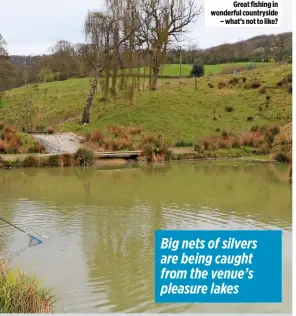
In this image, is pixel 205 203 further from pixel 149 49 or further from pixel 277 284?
pixel 149 49

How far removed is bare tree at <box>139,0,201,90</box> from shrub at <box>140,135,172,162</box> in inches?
299

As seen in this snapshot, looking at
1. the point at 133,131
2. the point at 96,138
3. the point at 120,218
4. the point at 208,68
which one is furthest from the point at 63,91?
the point at 120,218

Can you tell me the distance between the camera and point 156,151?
2111 centimetres

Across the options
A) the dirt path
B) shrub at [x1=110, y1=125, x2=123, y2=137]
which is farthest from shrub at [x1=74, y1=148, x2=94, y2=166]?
shrub at [x1=110, y1=125, x2=123, y2=137]

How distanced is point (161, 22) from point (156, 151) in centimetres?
1046

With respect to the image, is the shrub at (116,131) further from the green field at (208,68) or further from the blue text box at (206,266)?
the blue text box at (206,266)

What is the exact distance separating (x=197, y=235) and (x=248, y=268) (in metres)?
0.52

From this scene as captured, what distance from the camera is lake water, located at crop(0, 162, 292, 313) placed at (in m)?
6.03

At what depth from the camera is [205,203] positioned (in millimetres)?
11789

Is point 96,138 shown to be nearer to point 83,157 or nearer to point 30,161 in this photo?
point 83,157

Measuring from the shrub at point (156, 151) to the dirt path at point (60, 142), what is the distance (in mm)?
2838

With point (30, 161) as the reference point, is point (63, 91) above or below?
above

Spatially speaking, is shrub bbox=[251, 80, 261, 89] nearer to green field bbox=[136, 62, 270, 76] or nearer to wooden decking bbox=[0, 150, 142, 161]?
green field bbox=[136, 62, 270, 76]

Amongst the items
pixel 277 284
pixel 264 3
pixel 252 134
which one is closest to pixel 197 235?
pixel 277 284
